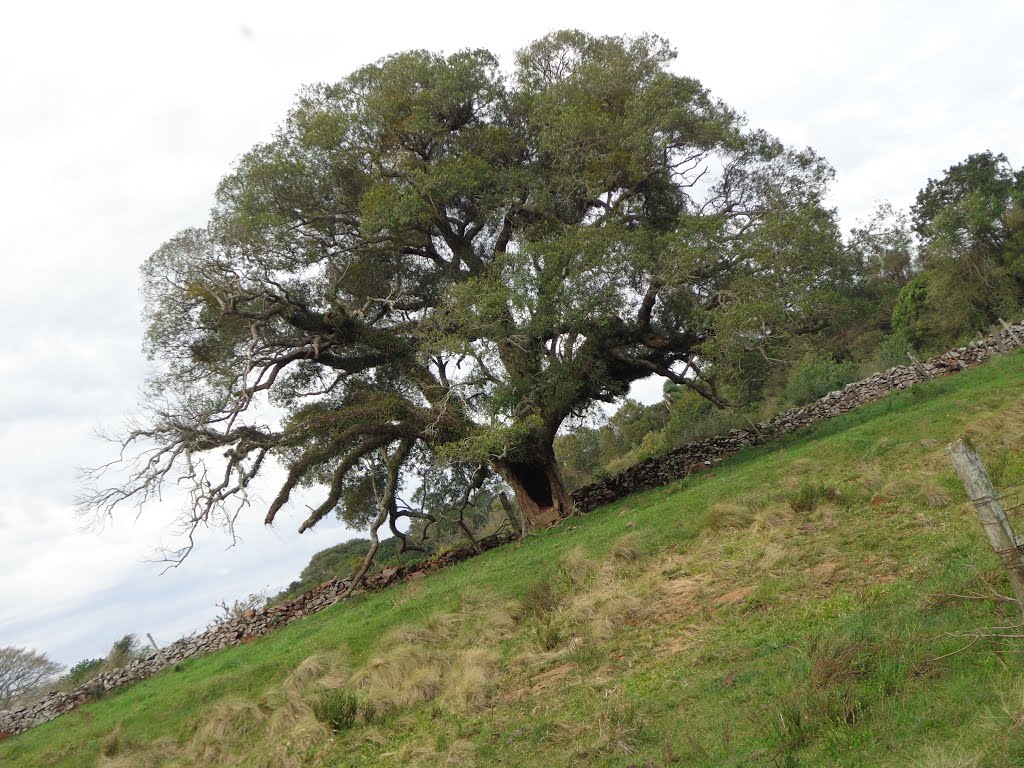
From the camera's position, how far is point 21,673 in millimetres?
29734

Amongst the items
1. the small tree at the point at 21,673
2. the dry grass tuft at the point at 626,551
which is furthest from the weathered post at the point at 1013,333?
the small tree at the point at 21,673

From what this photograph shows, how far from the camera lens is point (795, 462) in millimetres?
12977

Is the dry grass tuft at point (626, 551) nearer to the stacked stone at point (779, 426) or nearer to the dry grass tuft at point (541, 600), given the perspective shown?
the dry grass tuft at point (541, 600)

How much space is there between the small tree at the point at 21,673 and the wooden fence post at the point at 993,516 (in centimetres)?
3443

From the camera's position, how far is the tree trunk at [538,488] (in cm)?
1917

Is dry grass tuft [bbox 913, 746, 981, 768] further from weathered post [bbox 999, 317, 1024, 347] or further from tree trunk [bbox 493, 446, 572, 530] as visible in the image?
weathered post [bbox 999, 317, 1024, 347]

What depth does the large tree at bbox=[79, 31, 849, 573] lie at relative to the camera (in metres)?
16.0

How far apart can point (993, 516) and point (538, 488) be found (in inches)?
614

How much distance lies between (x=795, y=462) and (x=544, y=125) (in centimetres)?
1097

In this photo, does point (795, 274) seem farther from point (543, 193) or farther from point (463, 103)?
point (463, 103)

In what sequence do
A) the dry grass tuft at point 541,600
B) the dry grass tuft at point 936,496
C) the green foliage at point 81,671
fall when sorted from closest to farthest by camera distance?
the dry grass tuft at point 936,496 → the dry grass tuft at point 541,600 → the green foliage at point 81,671

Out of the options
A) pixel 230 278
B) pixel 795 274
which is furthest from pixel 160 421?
pixel 795 274

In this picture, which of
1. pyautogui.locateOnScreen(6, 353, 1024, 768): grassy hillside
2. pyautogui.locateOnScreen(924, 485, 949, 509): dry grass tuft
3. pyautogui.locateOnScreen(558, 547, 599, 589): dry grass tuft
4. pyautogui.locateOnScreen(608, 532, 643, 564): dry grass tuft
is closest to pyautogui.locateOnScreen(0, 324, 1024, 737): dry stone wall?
pyautogui.locateOnScreen(6, 353, 1024, 768): grassy hillside

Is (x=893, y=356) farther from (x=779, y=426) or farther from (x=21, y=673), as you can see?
(x=21, y=673)
